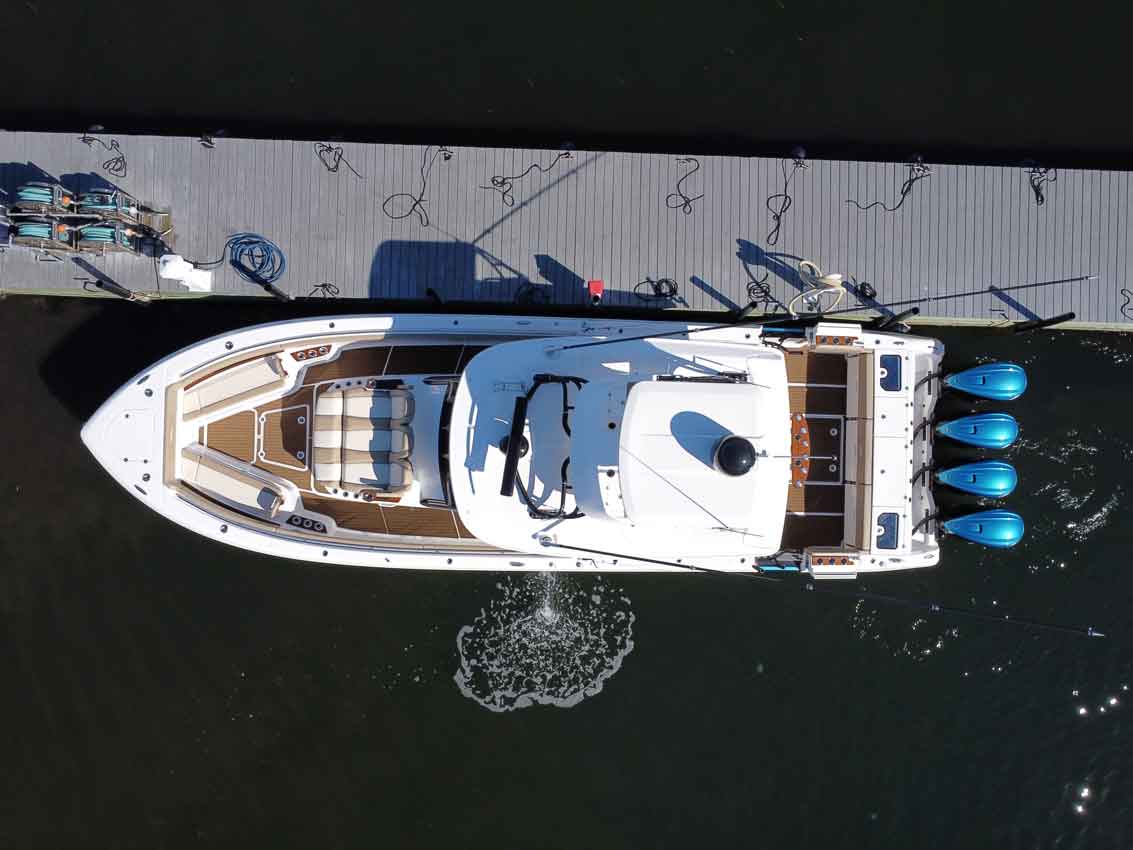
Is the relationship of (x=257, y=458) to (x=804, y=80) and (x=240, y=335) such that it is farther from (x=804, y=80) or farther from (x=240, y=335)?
(x=804, y=80)

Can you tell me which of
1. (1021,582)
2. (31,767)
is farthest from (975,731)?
(31,767)

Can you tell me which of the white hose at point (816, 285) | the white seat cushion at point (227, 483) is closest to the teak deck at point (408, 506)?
the white seat cushion at point (227, 483)

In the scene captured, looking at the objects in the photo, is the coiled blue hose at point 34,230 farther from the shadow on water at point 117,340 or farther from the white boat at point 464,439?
the white boat at point 464,439

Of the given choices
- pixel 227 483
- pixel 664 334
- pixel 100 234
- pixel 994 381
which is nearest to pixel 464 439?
pixel 664 334

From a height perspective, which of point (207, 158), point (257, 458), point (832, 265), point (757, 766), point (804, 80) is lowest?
point (757, 766)

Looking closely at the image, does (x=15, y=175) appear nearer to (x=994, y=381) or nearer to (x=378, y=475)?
(x=378, y=475)

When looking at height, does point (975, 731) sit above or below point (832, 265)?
below

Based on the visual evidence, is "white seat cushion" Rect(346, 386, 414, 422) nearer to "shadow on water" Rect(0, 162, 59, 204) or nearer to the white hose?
the white hose
